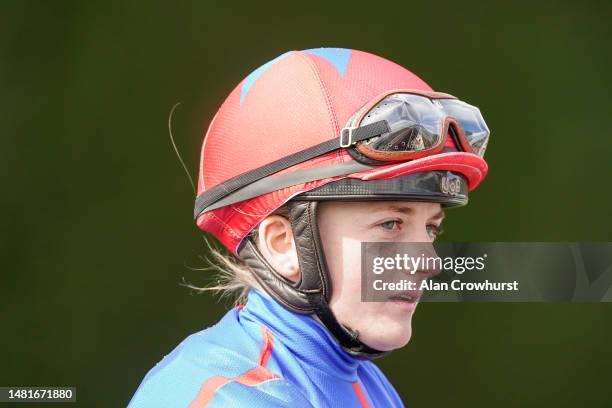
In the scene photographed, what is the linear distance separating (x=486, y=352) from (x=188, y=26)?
203 centimetres

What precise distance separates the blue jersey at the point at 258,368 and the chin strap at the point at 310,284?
0.09ft

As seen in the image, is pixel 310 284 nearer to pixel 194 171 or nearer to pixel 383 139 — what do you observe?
pixel 383 139

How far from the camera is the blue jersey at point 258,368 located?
1.66 meters

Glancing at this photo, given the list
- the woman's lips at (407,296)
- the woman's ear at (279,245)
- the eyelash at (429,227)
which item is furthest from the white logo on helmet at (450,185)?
the woman's ear at (279,245)

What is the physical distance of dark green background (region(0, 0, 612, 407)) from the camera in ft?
12.1

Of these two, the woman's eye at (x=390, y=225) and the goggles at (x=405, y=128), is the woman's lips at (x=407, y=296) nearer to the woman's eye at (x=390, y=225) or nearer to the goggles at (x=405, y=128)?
the woman's eye at (x=390, y=225)

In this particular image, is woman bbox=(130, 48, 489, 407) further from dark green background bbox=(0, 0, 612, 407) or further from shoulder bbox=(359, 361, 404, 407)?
dark green background bbox=(0, 0, 612, 407)

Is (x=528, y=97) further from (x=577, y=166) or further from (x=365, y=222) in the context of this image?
(x=365, y=222)

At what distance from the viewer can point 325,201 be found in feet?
6.09

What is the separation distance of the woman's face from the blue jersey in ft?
0.27

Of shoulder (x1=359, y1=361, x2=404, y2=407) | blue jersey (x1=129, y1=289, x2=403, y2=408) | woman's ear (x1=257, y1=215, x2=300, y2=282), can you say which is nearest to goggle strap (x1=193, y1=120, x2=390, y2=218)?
woman's ear (x1=257, y1=215, x2=300, y2=282)

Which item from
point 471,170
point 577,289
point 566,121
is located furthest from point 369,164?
point 566,121

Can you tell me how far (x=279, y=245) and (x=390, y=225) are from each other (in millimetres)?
261

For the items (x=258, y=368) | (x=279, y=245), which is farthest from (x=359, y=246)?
(x=258, y=368)
